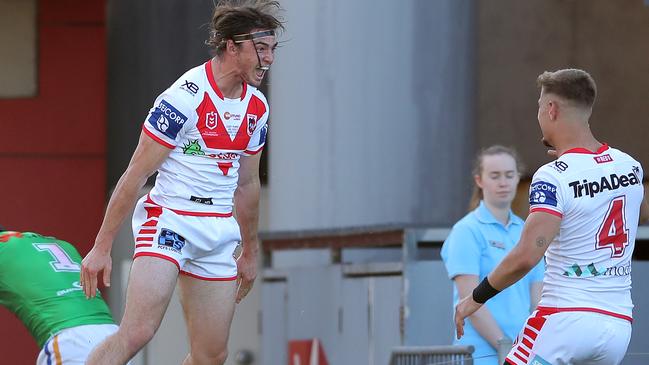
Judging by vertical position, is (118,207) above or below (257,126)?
below

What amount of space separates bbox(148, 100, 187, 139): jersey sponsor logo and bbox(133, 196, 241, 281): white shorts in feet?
1.17

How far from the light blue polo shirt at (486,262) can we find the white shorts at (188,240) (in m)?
1.49

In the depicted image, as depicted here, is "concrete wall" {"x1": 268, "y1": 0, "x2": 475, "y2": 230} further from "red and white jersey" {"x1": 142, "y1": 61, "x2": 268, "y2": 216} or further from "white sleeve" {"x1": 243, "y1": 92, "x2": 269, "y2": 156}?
"red and white jersey" {"x1": 142, "y1": 61, "x2": 268, "y2": 216}

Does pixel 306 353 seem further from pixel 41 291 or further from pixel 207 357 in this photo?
pixel 41 291

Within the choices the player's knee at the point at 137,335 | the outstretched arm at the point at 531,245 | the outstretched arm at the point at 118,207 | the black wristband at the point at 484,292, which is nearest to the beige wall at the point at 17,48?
the outstretched arm at the point at 118,207

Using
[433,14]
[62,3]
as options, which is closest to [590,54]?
[433,14]

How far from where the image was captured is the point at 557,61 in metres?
12.0

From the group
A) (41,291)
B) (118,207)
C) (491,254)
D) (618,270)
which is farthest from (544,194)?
(41,291)

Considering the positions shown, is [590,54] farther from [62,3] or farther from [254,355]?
[62,3]

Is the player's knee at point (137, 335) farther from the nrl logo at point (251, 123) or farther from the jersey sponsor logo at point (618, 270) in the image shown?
the jersey sponsor logo at point (618, 270)

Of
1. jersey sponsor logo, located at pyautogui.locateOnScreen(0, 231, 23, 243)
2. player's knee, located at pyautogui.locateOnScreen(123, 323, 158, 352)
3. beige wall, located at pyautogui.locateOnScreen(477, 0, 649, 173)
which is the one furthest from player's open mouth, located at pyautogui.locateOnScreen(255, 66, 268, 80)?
beige wall, located at pyautogui.locateOnScreen(477, 0, 649, 173)

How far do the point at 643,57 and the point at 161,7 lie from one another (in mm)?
4747

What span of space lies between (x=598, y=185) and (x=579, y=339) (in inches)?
Result: 22.9

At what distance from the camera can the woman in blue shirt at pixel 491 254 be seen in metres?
6.72
